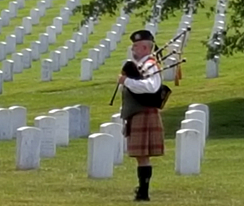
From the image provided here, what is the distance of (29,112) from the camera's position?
70.8 ft

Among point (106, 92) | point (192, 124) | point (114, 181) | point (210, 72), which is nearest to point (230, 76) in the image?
point (210, 72)

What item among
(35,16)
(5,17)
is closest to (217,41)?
(35,16)

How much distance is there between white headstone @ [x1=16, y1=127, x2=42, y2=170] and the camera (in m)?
12.9

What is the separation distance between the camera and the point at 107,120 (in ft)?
66.1

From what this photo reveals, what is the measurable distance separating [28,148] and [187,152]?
1.84 m

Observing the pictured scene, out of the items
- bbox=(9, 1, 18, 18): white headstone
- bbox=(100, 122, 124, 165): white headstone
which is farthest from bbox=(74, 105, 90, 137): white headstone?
bbox=(9, 1, 18, 18): white headstone

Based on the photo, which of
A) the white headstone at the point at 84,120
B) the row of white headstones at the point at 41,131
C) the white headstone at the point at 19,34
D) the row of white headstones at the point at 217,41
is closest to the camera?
the row of white headstones at the point at 41,131

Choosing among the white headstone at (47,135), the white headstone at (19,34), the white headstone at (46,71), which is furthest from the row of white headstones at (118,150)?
the white headstone at (19,34)

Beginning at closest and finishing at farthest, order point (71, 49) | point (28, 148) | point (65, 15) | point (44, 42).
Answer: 1. point (28, 148)
2. point (71, 49)
3. point (44, 42)
4. point (65, 15)

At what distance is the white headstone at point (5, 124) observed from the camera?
16.5 m

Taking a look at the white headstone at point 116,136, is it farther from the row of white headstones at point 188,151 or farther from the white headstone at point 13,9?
the white headstone at point 13,9

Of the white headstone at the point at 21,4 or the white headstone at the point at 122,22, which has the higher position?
the white headstone at the point at 21,4

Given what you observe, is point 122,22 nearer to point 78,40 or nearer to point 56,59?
point 78,40

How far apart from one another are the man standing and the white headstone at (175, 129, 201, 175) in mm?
2114
